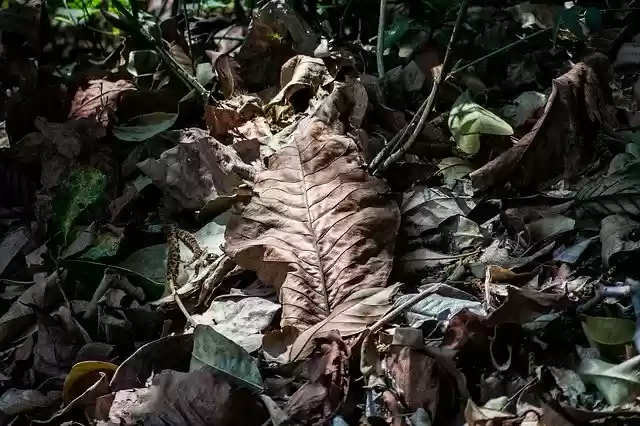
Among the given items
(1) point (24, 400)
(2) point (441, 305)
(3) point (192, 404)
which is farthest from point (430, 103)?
(1) point (24, 400)

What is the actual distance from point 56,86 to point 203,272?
3.00 feet

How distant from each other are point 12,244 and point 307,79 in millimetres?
896

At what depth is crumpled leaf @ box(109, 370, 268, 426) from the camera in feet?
4.30

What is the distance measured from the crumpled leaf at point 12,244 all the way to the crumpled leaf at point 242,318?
1.90 ft

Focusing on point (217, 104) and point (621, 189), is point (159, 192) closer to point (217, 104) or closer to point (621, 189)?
point (217, 104)

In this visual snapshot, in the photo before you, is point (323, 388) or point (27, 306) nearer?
point (323, 388)

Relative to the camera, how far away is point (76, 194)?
1.84 meters

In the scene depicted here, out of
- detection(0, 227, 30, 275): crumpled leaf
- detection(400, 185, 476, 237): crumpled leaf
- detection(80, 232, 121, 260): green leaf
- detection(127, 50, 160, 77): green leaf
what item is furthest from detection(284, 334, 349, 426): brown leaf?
detection(127, 50, 160, 77): green leaf

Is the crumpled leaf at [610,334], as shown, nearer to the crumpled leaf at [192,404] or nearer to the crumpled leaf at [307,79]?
the crumpled leaf at [192,404]

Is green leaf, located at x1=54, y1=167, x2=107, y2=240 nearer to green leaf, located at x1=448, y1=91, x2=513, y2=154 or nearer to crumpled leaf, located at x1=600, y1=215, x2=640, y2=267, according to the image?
green leaf, located at x1=448, y1=91, x2=513, y2=154

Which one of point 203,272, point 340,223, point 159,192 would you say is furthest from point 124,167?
point 340,223

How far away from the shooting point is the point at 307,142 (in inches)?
68.0

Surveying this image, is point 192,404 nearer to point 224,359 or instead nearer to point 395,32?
point 224,359

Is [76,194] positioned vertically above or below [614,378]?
above
